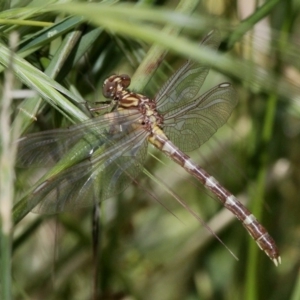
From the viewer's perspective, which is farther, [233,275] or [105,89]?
[233,275]

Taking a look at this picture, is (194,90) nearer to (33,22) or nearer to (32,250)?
(33,22)

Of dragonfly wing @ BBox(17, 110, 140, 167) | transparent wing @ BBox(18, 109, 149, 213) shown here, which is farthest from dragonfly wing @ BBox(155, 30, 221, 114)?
dragonfly wing @ BBox(17, 110, 140, 167)

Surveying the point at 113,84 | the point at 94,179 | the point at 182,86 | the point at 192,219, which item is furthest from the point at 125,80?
the point at 192,219

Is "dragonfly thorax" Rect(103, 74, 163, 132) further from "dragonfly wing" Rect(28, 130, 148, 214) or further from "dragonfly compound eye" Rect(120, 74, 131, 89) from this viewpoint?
"dragonfly wing" Rect(28, 130, 148, 214)

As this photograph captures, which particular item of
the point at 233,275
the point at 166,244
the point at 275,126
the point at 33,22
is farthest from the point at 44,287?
the point at 33,22

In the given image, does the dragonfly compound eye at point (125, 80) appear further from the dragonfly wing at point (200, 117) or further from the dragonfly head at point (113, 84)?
the dragonfly wing at point (200, 117)

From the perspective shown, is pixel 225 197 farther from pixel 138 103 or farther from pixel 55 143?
pixel 55 143

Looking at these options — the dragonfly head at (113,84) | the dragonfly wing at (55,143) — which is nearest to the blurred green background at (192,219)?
the dragonfly head at (113,84)
